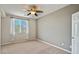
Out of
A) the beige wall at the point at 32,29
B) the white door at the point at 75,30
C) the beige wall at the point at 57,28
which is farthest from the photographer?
the beige wall at the point at 32,29

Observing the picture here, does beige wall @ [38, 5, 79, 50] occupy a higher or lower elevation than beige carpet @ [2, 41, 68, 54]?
higher

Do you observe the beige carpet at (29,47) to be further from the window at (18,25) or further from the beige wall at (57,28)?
the window at (18,25)

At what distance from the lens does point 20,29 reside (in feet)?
5.89

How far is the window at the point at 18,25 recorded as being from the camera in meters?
1.74

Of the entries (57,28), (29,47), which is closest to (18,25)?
(29,47)

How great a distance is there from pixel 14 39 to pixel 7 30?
9.3 inches

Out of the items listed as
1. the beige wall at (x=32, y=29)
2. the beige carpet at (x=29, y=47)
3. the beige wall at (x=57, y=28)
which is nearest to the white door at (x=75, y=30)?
the beige wall at (x=57, y=28)

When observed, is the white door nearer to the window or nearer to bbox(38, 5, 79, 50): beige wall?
bbox(38, 5, 79, 50): beige wall

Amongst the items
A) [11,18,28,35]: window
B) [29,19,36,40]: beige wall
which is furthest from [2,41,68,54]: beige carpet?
[11,18,28,35]: window

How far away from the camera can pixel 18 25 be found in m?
1.78

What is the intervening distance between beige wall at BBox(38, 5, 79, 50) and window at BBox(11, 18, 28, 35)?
34cm

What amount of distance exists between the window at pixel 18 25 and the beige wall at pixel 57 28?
1.10ft

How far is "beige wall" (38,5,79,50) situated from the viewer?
1692mm

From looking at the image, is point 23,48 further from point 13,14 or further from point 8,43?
point 13,14
